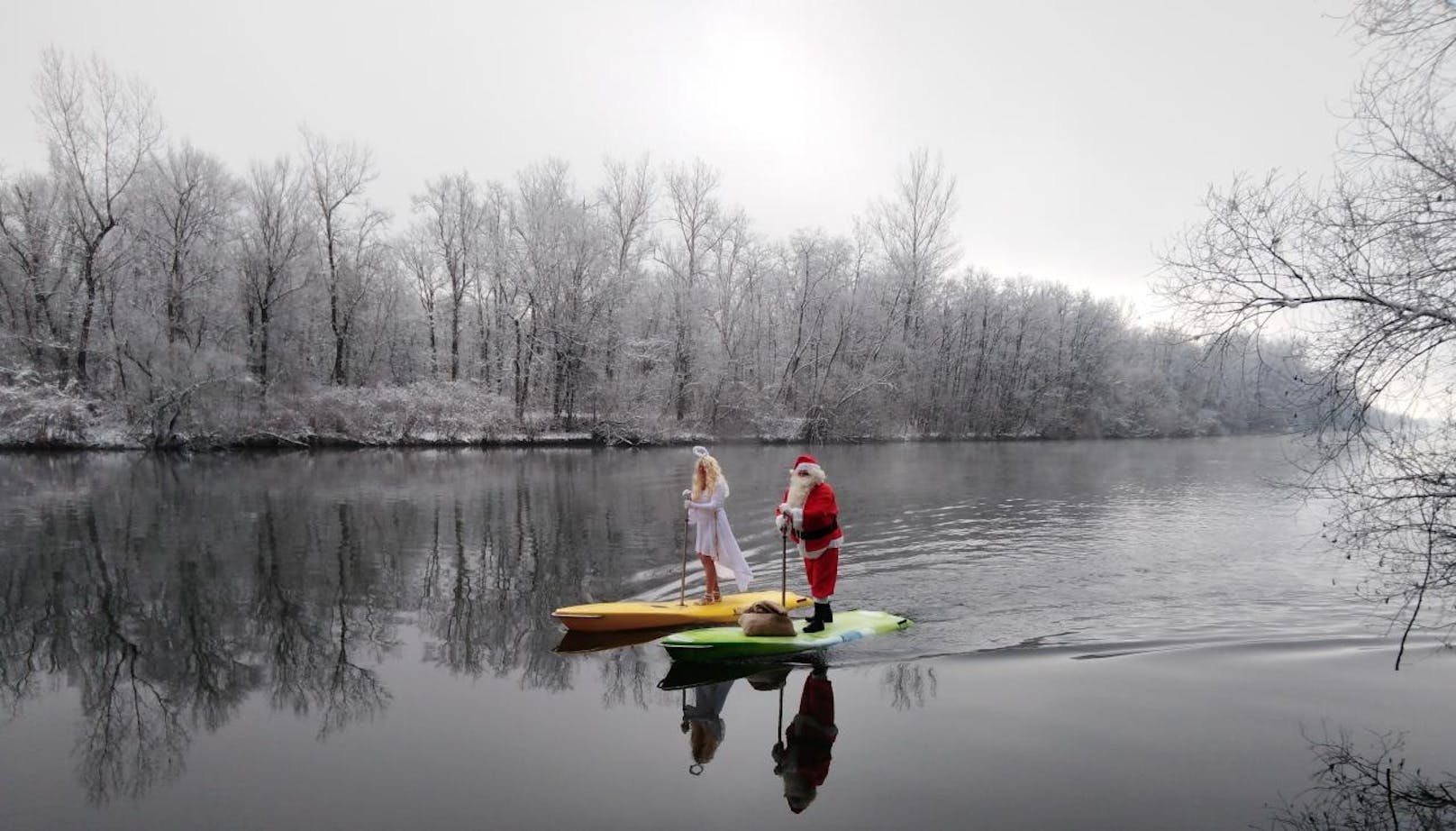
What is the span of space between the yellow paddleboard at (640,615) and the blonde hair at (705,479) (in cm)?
135

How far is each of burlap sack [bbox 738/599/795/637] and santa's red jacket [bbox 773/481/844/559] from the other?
78 cm

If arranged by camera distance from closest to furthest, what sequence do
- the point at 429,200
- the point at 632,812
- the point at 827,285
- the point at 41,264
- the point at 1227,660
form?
the point at 632,812 < the point at 1227,660 < the point at 41,264 < the point at 429,200 < the point at 827,285

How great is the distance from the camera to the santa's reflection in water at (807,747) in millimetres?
5062

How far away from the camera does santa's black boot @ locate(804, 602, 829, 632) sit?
310 inches

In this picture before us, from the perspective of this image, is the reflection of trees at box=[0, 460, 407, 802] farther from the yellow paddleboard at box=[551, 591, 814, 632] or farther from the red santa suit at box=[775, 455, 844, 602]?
the red santa suit at box=[775, 455, 844, 602]

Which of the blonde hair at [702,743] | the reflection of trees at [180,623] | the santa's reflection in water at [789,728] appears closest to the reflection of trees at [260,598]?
the reflection of trees at [180,623]

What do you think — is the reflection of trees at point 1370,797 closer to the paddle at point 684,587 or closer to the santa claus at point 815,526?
the santa claus at point 815,526

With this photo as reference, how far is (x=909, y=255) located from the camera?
5359 centimetres

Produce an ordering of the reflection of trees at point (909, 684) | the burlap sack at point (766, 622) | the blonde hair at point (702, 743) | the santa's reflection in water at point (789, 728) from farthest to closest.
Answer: the burlap sack at point (766, 622), the reflection of trees at point (909, 684), the blonde hair at point (702, 743), the santa's reflection in water at point (789, 728)

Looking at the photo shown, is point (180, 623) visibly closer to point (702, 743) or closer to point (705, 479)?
point (705, 479)

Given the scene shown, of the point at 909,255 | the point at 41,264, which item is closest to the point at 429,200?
the point at 41,264

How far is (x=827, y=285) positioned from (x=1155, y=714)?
46.2 meters

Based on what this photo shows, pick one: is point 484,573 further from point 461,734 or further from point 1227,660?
point 1227,660

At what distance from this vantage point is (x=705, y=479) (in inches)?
369
